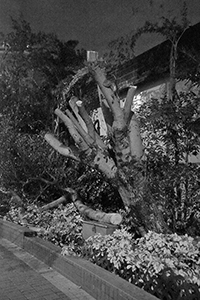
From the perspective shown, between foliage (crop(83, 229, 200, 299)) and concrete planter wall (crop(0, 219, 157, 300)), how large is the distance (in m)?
0.17

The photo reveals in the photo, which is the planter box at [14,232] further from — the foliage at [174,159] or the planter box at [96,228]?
the foliage at [174,159]

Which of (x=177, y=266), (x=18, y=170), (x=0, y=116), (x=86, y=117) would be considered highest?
(x=0, y=116)

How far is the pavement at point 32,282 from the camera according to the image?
459cm

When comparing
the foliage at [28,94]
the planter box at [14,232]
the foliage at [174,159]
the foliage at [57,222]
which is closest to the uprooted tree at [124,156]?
the foliage at [174,159]

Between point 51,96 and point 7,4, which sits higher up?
point 7,4

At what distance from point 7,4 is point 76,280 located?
8620 mm

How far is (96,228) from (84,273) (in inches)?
43.7

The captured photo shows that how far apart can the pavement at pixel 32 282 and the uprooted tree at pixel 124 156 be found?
1284 millimetres

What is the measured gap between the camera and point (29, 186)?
9.10 m

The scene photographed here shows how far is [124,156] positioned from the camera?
548 centimetres

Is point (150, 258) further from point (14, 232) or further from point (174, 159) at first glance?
point (14, 232)

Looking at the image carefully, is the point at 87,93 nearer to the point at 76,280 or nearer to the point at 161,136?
the point at 161,136

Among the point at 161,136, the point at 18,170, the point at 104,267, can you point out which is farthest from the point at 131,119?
the point at 18,170

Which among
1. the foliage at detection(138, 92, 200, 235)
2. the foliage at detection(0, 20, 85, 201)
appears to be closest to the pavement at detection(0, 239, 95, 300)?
the foliage at detection(138, 92, 200, 235)
